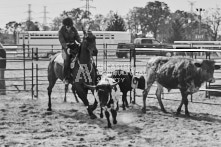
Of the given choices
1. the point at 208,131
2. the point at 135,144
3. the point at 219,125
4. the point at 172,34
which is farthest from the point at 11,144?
the point at 172,34

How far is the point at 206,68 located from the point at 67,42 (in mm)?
3361

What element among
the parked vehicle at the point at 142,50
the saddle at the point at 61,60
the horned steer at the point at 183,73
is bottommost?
the horned steer at the point at 183,73

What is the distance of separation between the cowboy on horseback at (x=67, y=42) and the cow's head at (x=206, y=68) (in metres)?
2.77

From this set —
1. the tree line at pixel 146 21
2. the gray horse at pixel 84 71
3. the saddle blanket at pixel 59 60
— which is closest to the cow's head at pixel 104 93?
the gray horse at pixel 84 71

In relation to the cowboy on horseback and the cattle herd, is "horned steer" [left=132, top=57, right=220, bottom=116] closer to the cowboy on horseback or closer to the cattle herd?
the cattle herd

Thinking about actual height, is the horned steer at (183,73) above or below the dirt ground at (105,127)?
above

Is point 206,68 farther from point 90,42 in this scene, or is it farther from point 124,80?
point 90,42

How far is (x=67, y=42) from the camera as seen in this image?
9711 millimetres

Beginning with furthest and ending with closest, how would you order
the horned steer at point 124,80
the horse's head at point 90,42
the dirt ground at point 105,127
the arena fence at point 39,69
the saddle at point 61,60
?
1. the arena fence at point 39,69
2. the horned steer at point 124,80
3. the saddle at point 61,60
4. the horse's head at point 90,42
5. the dirt ground at point 105,127

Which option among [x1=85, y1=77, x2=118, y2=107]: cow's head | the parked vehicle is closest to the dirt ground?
[x1=85, y1=77, x2=118, y2=107]: cow's head

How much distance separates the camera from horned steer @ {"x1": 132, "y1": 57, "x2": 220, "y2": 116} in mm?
8672

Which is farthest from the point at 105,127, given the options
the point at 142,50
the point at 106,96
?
the point at 142,50

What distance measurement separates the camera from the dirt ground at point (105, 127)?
643cm

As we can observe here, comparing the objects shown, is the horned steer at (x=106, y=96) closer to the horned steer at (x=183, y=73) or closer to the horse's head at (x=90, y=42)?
the horse's head at (x=90, y=42)
